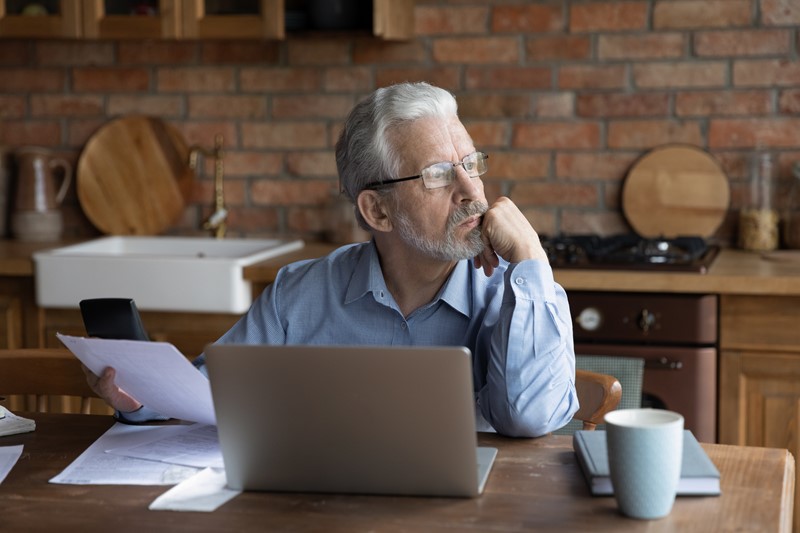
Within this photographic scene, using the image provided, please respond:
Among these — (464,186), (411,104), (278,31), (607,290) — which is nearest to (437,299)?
(464,186)

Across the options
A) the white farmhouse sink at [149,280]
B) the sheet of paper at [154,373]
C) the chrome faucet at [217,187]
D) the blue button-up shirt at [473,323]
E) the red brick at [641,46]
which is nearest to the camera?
the sheet of paper at [154,373]

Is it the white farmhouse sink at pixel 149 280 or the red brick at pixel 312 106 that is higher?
the red brick at pixel 312 106

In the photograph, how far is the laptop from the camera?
130 cm

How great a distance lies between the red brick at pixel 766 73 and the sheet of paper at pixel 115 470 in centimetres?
225

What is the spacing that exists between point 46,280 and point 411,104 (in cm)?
163

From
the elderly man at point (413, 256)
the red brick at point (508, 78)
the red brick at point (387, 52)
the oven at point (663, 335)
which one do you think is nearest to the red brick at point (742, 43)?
the red brick at point (508, 78)

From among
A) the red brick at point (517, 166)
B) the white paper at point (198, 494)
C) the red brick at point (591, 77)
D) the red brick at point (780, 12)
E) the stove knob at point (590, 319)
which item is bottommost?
the stove knob at point (590, 319)

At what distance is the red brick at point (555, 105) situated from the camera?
341cm

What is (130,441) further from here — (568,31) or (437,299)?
(568,31)

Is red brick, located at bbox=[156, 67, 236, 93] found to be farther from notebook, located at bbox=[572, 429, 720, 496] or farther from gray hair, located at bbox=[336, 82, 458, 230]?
notebook, located at bbox=[572, 429, 720, 496]

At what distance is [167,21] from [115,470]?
2.11 m

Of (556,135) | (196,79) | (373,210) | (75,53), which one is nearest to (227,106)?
(196,79)

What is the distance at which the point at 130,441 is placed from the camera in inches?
65.1

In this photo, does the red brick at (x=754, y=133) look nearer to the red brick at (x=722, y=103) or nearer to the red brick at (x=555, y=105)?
the red brick at (x=722, y=103)
